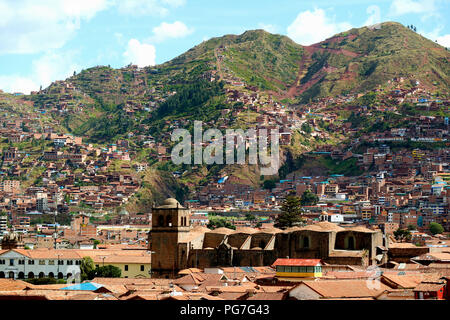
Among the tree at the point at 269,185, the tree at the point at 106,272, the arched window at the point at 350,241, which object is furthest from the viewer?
the tree at the point at 269,185

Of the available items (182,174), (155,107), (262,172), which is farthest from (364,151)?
(155,107)

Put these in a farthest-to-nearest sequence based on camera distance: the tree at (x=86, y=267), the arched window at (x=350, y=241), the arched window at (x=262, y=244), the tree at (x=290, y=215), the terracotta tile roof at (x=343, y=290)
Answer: the tree at (x=290, y=215)
the tree at (x=86, y=267)
the arched window at (x=262, y=244)
the arched window at (x=350, y=241)
the terracotta tile roof at (x=343, y=290)

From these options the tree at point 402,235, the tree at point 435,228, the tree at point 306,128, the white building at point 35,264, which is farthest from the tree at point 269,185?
the white building at point 35,264

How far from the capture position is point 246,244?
147 ft

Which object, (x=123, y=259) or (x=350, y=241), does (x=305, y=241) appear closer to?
(x=350, y=241)

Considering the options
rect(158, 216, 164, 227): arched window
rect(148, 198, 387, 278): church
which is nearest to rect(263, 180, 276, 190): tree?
rect(148, 198, 387, 278): church

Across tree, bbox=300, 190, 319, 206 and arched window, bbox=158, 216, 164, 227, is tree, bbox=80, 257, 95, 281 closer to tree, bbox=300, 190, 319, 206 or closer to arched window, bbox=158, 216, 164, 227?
arched window, bbox=158, 216, 164, 227

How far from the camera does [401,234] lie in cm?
8106

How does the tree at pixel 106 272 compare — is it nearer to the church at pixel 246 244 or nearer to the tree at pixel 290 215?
the church at pixel 246 244

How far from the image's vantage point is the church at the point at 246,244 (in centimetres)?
4138

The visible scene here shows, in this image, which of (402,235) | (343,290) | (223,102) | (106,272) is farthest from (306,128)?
(343,290)

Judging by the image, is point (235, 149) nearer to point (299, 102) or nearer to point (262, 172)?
point (262, 172)

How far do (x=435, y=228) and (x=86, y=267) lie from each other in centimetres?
5760

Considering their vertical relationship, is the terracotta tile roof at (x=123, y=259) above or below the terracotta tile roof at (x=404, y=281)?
below
